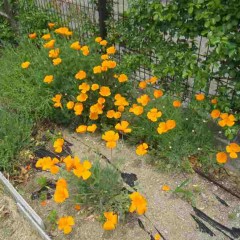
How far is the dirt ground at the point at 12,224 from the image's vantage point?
2.90 m

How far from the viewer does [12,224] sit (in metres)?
3.01

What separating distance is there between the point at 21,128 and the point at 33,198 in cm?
75

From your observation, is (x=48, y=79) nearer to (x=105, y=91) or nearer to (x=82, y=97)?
(x=82, y=97)

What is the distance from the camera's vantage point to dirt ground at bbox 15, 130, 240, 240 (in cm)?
279

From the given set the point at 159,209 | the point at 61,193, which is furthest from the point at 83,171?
the point at 159,209

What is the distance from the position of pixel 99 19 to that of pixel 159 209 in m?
2.34

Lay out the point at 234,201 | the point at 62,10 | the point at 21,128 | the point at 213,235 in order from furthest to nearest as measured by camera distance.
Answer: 1. the point at 62,10
2. the point at 21,128
3. the point at 234,201
4. the point at 213,235

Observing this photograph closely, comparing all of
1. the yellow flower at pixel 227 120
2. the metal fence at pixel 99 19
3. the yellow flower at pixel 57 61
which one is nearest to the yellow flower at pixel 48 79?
the yellow flower at pixel 57 61

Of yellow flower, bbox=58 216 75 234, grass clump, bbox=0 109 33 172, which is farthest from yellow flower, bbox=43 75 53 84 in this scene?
yellow flower, bbox=58 216 75 234

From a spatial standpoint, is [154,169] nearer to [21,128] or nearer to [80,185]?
[80,185]

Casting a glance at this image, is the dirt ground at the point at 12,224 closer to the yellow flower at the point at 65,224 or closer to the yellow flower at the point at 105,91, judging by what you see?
the yellow flower at the point at 65,224

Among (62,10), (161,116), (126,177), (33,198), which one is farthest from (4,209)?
(62,10)

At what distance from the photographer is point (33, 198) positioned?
314cm

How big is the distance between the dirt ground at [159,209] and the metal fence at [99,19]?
882mm
